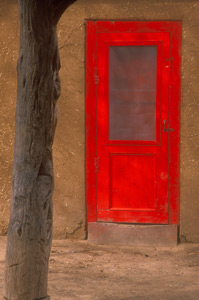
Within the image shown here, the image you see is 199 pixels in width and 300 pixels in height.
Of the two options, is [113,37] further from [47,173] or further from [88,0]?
[47,173]

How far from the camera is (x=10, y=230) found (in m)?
3.63

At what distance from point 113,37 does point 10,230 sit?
3.21 metres

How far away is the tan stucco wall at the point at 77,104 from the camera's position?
19.9 feet

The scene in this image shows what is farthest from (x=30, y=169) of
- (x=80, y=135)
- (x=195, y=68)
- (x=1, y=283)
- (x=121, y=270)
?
(x=195, y=68)

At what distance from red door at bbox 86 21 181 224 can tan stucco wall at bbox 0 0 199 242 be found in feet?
0.32

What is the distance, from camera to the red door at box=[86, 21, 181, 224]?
6.14m

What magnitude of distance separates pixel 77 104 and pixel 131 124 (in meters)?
0.66

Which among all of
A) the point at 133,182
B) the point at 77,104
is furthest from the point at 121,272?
the point at 77,104

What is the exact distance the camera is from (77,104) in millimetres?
6234

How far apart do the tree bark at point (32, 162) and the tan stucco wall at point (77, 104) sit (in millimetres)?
2553

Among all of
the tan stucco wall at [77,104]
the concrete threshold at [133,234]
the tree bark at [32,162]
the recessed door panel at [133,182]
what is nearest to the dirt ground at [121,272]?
the concrete threshold at [133,234]

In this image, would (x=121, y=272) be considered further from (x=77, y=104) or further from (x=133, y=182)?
(x=77, y=104)

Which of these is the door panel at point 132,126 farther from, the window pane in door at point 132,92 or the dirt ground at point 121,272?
the dirt ground at point 121,272

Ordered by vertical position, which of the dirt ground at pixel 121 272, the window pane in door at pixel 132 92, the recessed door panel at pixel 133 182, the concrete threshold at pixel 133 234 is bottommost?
the dirt ground at pixel 121 272
